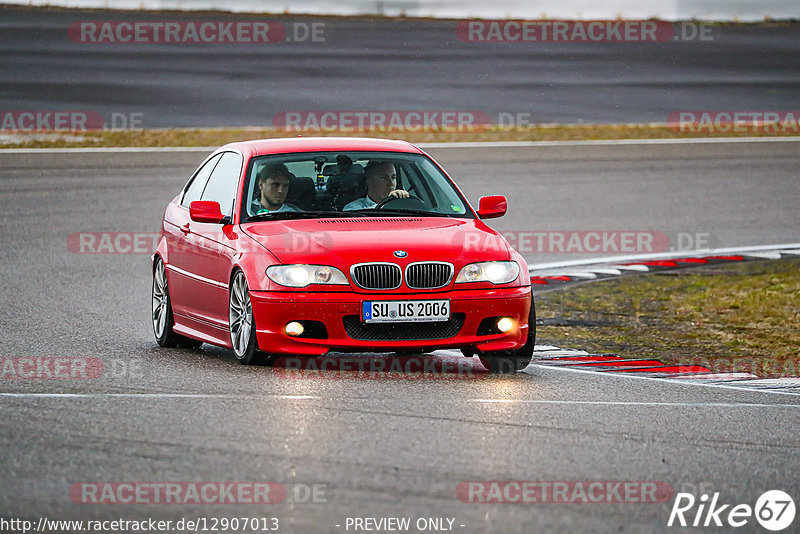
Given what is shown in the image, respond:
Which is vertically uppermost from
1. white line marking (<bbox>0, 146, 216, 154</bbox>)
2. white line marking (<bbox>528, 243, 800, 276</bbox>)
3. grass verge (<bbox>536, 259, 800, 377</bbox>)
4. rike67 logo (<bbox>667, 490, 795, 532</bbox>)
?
white line marking (<bbox>0, 146, 216, 154</bbox>)

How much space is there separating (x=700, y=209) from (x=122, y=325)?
9.81 m

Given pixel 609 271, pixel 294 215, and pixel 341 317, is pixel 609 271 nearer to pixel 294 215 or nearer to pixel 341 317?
pixel 294 215

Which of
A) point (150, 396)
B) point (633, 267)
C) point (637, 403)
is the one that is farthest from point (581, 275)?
point (150, 396)

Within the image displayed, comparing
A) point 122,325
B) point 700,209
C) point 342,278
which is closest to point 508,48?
point 700,209

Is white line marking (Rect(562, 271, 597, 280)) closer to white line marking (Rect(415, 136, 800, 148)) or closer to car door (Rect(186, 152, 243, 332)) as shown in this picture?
car door (Rect(186, 152, 243, 332))

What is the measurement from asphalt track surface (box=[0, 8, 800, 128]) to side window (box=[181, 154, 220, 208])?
1454cm

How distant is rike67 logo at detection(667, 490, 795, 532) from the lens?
18.4 ft

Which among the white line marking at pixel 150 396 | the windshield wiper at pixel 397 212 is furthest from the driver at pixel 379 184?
the white line marking at pixel 150 396

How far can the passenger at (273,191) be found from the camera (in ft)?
32.4

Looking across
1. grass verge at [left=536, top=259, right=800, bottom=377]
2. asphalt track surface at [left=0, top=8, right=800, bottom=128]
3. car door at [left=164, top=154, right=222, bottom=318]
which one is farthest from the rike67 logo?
asphalt track surface at [left=0, top=8, right=800, bottom=128]

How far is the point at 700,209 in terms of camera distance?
19.4m

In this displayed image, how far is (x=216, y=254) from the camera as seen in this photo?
9789mm

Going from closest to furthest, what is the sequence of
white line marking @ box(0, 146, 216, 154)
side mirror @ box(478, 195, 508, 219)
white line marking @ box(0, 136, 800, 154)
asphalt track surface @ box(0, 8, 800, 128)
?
side mirror @ box(478, 195, 508, 219), white line marking @ box(0, 146, 216, 154), white line marking @ box(0, 136, 800, 154), asphalt track surface @ box(0, 8, 800, 128)

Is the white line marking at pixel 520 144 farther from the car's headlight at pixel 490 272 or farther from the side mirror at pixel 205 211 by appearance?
the car's headlight at pixel 490 272
